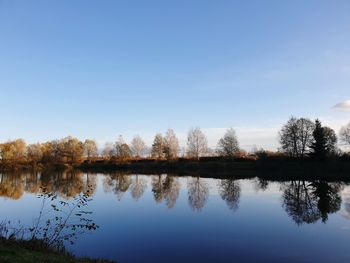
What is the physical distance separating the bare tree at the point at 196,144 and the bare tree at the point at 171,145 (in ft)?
11.3

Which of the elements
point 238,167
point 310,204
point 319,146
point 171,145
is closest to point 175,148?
point 171,145

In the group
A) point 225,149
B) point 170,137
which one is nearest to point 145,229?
point 225,149

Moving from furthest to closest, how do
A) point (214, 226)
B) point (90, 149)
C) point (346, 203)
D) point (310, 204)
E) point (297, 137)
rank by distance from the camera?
point (90, 149) < point (297, 137) < point (310, 204) < point (346, 203) < point (214, 226)

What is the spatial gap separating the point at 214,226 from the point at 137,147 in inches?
3454

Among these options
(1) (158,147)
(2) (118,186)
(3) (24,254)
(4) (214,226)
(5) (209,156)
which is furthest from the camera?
(1) (158,147)


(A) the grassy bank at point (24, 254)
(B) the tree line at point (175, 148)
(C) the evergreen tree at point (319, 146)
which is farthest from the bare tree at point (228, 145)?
(A) the grassy bank at point (24, 254)

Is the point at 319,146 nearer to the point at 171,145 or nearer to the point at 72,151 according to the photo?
the point at 171,145

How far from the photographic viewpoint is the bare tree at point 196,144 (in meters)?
84.1

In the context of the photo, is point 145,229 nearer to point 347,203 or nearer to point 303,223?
point 303,223

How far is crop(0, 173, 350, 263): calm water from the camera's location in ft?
43.1

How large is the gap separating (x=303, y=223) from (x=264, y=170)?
44.6 m

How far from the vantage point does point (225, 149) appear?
7575 centimetres

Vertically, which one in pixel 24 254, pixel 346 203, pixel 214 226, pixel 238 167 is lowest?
pixel 214 226

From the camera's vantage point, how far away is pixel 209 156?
79.2m
